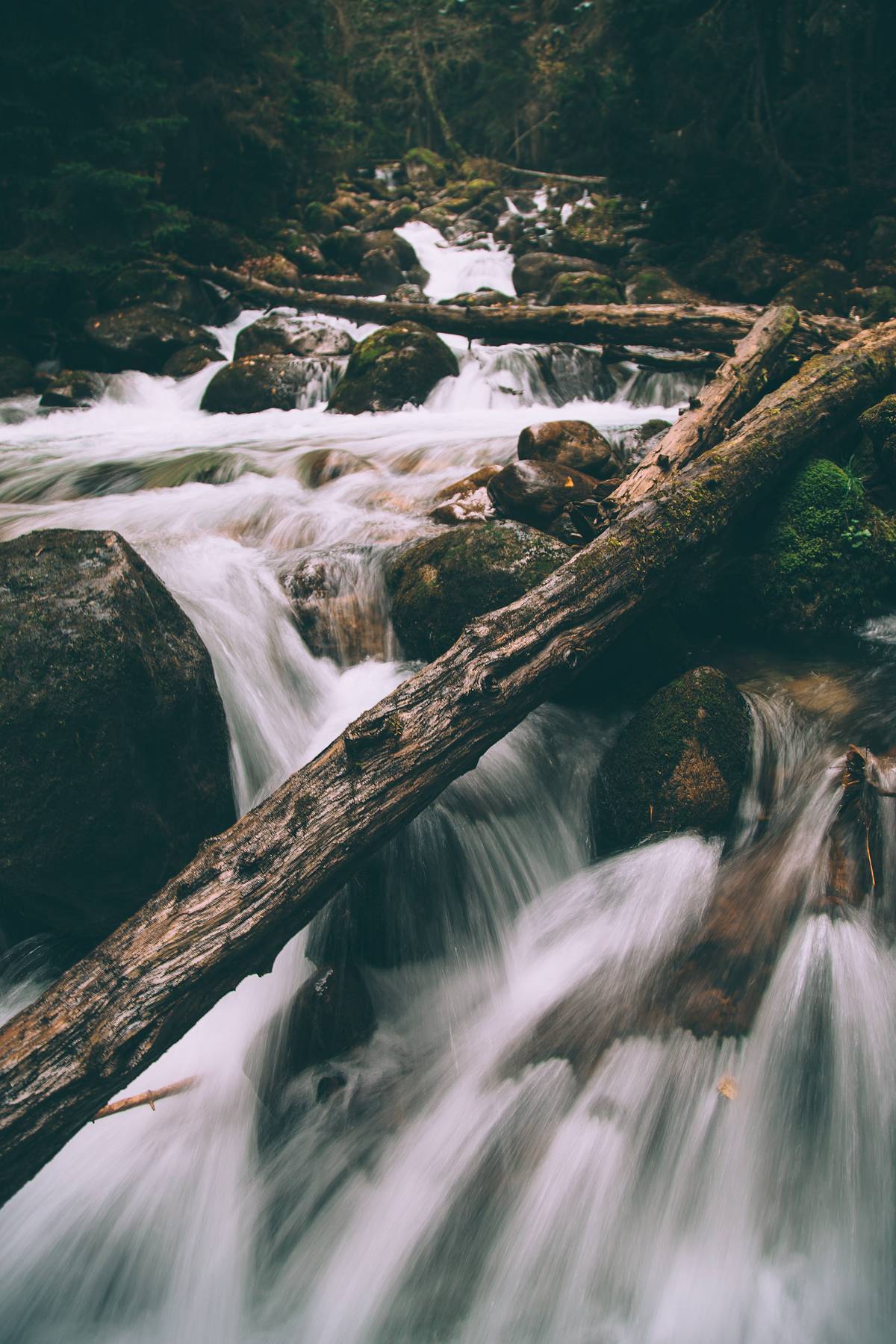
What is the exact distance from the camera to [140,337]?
39.0 feet

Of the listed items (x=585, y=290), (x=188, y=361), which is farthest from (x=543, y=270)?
(x=188, y=361)

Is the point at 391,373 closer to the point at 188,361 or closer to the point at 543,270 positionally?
the point at 188,361

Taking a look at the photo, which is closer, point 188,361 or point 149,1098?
point 149,1098

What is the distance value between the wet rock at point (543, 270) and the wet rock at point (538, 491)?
1147 cm

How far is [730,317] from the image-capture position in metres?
8.60

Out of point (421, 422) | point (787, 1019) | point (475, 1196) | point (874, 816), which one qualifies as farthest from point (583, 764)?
point (421, 422)

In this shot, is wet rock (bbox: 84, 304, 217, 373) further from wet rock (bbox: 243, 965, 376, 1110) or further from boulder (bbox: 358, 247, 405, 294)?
wet rock (bbox: 243, 965, 376, 1110)

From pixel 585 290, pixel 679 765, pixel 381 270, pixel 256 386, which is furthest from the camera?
pixel 381 270

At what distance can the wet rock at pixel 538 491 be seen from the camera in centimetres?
558

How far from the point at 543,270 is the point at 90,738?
15757 millimetres

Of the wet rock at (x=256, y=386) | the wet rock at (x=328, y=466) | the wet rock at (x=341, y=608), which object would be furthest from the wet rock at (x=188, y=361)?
the wet rock at (x=341, y=608)

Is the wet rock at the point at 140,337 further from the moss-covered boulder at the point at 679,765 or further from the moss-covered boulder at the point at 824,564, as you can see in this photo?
the moss-covered boulder at the point at 679,765

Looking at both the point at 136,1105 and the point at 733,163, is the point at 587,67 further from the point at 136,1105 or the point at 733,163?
the point at 136,1105

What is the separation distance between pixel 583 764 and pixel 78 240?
40.3 ft
